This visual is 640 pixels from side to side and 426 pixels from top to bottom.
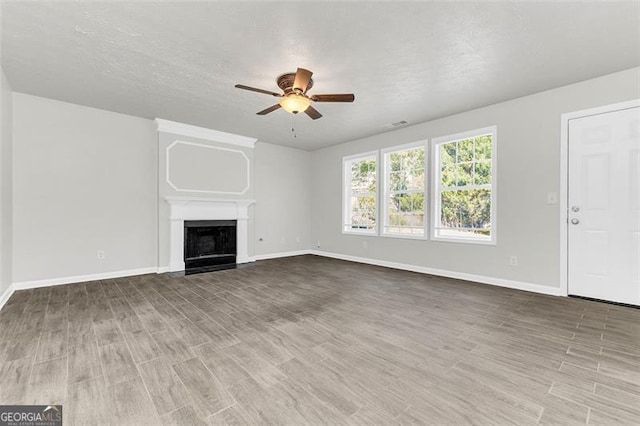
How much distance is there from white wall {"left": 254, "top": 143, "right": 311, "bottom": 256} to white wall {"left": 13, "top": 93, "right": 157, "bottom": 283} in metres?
2.16

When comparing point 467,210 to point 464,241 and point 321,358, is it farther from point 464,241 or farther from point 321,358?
point 321,358

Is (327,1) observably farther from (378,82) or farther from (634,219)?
(634,219)

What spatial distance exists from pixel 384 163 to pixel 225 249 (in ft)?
12.1

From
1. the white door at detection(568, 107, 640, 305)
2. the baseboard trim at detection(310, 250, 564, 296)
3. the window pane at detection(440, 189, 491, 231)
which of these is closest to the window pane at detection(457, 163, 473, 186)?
the window pane at detection(440, 189, 491, 231)

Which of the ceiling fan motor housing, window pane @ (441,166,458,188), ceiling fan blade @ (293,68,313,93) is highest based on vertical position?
the ceiling fan motor housing

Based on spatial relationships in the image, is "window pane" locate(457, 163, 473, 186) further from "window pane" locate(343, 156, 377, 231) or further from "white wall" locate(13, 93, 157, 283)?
"white wall" locate(13, 93, 157, 283)

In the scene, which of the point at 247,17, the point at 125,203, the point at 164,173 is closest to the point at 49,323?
the point at 125,203

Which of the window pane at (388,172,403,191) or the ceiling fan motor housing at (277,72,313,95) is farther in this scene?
the window pane at (388,172,403,191)

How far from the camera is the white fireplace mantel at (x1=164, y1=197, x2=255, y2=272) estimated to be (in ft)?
16.0

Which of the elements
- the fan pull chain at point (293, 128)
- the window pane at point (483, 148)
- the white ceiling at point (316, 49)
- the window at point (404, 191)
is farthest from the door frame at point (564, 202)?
the fan pull chain at point (293, 128)

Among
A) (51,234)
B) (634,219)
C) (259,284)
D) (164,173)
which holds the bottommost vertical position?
→ (259,284)

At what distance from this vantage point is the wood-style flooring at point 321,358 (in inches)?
58.1

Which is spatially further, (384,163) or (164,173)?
(384,163)

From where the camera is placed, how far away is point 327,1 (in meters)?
2.06
